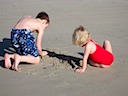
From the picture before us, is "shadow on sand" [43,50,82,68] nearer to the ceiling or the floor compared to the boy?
nearer to the floor

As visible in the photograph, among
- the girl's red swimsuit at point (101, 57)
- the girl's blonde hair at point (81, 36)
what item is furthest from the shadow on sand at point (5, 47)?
the girl's red swimsuit at point (101, 57)

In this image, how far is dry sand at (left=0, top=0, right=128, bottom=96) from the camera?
12.6 ft

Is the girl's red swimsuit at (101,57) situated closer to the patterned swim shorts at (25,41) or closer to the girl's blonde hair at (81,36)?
the girl's blonde hair at (81,36)

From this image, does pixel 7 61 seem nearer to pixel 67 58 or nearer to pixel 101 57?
pixel 67 58

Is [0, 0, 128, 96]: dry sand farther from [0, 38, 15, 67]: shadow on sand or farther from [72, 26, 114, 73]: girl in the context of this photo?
[72, 26, 114, 73]: girl

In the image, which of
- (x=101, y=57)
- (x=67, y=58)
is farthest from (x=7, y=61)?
(x=101, y=57)

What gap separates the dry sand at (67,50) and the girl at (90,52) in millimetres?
117

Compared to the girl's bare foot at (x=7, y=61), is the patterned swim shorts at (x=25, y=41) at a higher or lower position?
higher

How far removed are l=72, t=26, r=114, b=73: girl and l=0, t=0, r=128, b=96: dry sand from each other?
12cm

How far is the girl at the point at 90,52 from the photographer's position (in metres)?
4.40

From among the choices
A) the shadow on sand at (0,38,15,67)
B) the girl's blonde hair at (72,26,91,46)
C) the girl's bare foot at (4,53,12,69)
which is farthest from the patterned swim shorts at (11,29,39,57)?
the girl's blonde hair at (72,26,91,46)

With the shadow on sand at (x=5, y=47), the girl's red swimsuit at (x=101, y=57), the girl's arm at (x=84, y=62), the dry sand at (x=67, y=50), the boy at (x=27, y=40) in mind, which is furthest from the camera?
the shadow on sand at (x=5, y=47)

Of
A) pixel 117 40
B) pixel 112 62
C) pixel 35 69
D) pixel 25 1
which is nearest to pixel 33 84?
pixel 35 69

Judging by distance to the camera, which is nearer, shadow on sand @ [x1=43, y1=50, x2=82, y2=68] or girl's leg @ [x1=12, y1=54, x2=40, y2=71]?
girl's leg @ [x1=12, y1=54, x2=40, y2=71]
